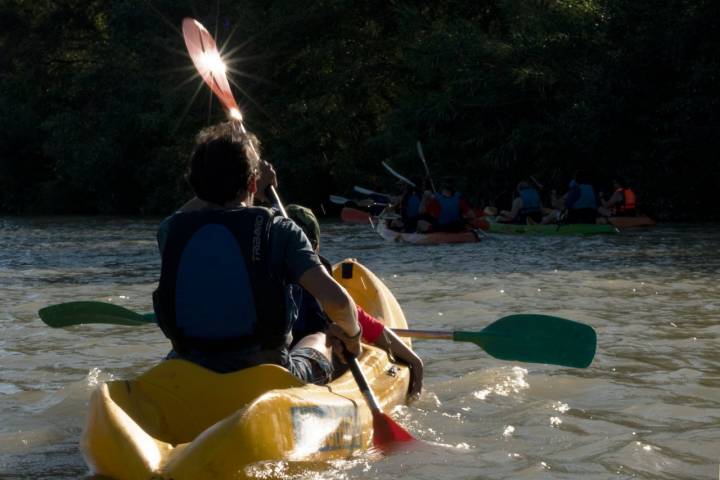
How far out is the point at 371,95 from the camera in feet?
89.7

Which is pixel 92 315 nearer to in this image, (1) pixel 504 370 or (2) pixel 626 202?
(1) pixel 504 370

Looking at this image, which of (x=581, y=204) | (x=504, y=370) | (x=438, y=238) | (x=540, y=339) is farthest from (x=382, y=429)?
(x=581, y=204)

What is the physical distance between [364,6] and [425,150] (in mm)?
5805

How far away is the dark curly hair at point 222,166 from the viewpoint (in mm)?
3725

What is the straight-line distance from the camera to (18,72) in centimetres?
3616

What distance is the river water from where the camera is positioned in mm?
4281

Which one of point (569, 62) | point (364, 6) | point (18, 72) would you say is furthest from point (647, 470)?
point (18, 72)

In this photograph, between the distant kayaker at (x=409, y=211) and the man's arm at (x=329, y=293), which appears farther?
the distant kayaker at (x=409, y=211)

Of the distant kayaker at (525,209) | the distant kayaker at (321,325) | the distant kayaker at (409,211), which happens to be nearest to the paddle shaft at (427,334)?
the distant kayaker at (321,325)

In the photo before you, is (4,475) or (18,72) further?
(18,72)

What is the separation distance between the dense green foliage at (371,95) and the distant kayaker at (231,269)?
16.1m

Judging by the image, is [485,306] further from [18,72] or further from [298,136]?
[18,72]

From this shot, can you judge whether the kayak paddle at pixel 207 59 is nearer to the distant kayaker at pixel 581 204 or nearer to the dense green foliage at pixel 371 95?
the distant kayaker at pixel 581 204

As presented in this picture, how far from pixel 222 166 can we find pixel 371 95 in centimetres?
2382
